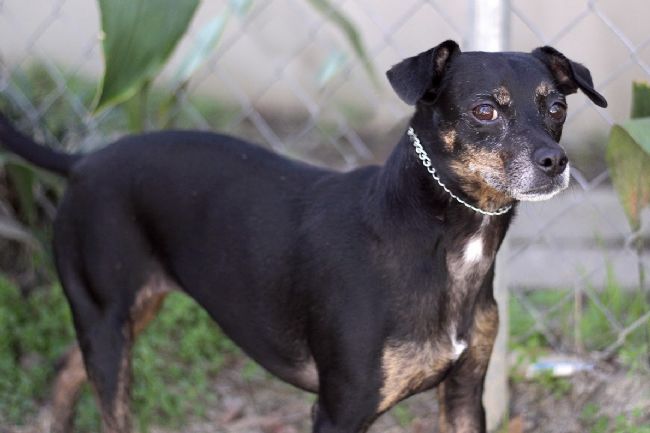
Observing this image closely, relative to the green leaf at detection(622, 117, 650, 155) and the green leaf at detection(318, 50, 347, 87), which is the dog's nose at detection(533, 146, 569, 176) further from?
the green leaf at detection(318, 50, 347, 87)

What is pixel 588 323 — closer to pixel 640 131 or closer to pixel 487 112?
pixel 640 131

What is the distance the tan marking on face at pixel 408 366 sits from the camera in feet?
9.03

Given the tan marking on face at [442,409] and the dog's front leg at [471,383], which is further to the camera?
the tan marking on face at [442,409]

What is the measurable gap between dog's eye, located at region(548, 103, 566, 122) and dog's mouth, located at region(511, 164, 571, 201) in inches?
6.8

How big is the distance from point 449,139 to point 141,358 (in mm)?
1914

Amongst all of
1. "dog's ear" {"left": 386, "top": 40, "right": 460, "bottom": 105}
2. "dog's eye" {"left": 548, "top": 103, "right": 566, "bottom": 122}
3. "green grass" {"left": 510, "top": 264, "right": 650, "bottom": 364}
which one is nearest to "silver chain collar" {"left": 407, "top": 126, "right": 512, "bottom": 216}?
"dog's ear" {"left": 386, "top": 40, "right": 460, "bottom": 105}

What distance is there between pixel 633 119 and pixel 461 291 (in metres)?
0.71

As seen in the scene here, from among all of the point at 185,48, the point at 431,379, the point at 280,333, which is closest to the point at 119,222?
the point at 280,333

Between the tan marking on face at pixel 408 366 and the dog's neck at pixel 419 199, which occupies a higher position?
the dog's neck at pixel 419 199

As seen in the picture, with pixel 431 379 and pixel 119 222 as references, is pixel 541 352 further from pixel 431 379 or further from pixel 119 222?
pixel 119 222

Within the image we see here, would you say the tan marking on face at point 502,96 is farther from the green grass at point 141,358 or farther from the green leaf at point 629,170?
the green grass at point 141,358

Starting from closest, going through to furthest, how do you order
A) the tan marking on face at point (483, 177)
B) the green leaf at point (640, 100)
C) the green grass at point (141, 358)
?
the tan marking on face at point (483, 177) → the green leaf at point (640, 100) → the green grass at point (141, 358)

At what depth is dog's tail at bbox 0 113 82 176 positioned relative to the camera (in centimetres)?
347

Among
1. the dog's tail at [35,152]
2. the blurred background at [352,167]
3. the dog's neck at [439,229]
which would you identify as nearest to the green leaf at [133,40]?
the blurred background at [352,167]
